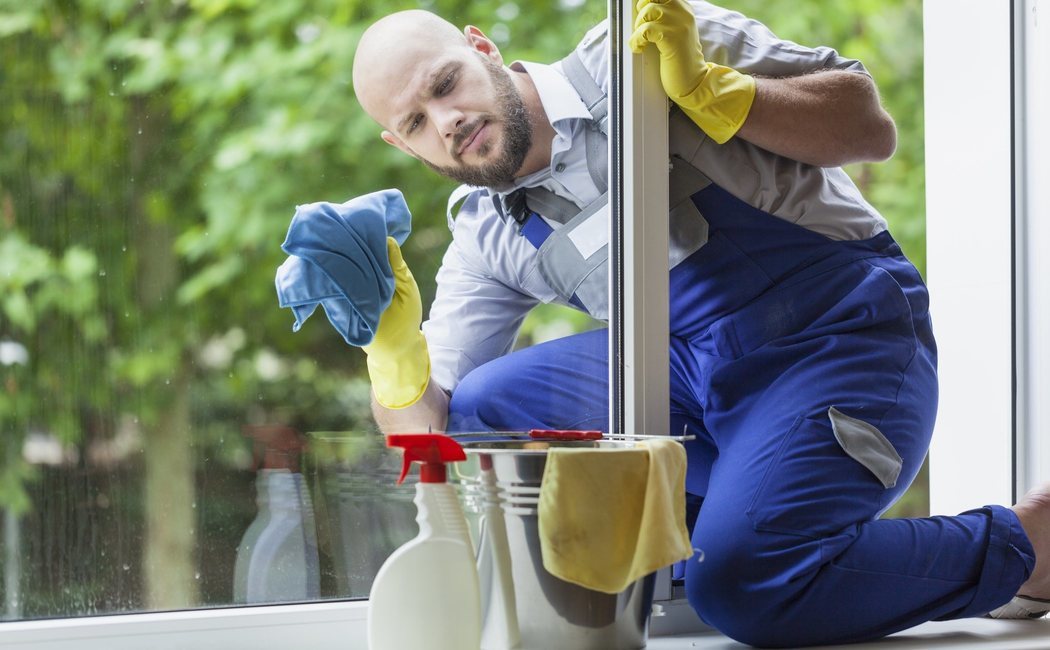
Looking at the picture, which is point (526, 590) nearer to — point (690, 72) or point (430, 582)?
point (430, 582)

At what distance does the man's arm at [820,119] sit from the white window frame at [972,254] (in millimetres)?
145

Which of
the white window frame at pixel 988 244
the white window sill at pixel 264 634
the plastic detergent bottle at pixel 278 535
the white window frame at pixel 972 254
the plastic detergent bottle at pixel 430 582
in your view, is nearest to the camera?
the plastic detergent bottle at pixel 430 582

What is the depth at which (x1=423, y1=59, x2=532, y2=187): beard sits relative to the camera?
1419 mm

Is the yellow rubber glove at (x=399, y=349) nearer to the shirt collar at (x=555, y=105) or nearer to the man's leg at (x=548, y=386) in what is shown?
the man's leg at (x=548, y=386)

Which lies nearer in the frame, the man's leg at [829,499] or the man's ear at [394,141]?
the man's leg at [829,499]

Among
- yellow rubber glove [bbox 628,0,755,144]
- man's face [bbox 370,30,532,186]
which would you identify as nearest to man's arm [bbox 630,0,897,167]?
yellow rubber glove [bbox 628,0,755,144]

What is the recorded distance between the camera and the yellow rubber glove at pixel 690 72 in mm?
1340

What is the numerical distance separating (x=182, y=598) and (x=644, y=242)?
0.78m

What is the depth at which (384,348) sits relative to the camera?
52.4 inches

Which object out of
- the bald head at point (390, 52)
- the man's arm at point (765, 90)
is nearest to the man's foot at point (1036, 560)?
the man's arm at point (765, 90)

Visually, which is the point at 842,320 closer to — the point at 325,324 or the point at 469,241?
the point at 469,241

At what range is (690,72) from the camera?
1340mm

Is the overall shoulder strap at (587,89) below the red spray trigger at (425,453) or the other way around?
the other way around

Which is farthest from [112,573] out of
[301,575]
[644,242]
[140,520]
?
[644,242]
